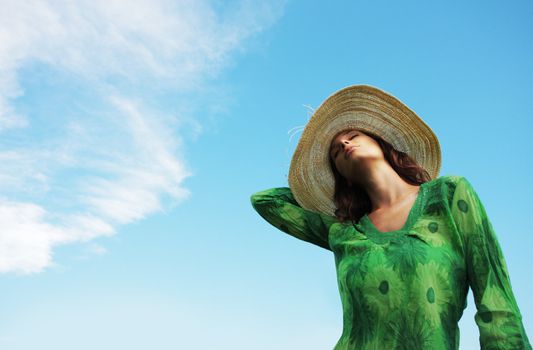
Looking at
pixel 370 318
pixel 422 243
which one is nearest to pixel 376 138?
pixel 422 243

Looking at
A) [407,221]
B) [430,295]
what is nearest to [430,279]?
[430,295]

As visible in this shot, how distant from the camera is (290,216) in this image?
12.2 ft

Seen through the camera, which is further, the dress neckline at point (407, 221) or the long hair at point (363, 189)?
the long hair at point (363, 189)

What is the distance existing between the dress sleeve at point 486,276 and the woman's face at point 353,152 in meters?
0.51

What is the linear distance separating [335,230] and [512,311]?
1029 mm

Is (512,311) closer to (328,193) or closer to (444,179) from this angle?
(444,179)

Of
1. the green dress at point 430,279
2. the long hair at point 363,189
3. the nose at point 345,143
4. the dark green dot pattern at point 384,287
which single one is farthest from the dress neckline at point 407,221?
the nose at point 345,143

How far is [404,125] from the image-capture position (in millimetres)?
3545

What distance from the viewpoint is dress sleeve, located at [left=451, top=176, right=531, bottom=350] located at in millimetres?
2689

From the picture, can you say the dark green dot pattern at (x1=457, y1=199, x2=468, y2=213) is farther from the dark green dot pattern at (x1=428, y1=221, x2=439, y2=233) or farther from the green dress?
the dark green dot pattern at (x1=428, y1=221, x2=439, y2=233)

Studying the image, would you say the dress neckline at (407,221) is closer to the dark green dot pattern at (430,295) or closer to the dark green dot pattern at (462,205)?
→ the dark green dot pattern at (462,205)

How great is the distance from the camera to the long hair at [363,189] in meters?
3.48

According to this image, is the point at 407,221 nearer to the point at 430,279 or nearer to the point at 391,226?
the point at 391,226

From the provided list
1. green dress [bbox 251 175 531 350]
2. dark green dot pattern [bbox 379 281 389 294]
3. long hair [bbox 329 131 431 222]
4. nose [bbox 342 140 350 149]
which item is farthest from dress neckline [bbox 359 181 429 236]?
nose [bbox 342 140 350 149]
